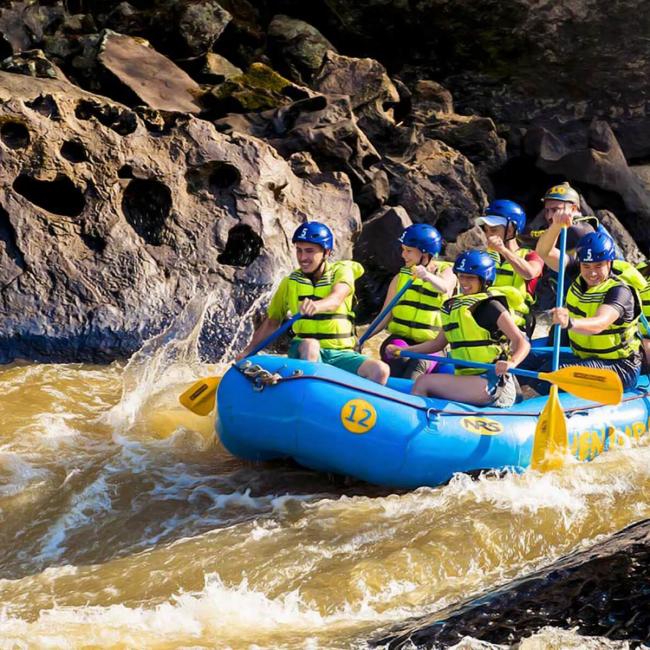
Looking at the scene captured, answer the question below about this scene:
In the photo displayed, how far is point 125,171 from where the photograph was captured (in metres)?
8.66

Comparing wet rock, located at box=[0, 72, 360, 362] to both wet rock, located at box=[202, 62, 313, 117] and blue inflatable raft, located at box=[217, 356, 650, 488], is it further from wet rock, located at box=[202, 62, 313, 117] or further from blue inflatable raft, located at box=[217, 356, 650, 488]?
blue inflatable raft, located at box=[217, 356, 650, 488]

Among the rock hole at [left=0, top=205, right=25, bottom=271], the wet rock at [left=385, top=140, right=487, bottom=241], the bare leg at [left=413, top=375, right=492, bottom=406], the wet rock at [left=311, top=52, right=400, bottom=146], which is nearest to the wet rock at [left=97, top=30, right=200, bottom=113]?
the wet rock at [left=311, top=52, right=400, bottom=146]

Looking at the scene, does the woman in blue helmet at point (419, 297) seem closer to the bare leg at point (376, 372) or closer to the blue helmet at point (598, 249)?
the bare leg at point (376, 372)

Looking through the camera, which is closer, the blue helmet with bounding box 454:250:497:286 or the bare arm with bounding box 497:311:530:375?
the bare arm with bounding box 497:311:530:375

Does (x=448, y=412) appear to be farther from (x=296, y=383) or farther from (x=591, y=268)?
(x=591, y=268)

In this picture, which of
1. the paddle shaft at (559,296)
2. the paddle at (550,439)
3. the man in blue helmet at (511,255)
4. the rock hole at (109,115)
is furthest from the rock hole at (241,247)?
the paddle at (550,439)

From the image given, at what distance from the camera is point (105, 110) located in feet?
29.2

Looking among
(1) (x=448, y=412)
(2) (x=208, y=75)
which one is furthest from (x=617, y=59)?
(1) (x=448, y=412)

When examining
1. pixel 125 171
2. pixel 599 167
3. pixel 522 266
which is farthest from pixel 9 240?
pixel 599 167

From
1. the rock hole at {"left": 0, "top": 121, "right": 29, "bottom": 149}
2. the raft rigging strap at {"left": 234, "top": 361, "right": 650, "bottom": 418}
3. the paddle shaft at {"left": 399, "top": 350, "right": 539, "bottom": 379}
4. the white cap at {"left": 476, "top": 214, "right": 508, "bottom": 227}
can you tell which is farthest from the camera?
the rock hole at {"left": 0, "top": 121, "right": 29, "bottom": 149}

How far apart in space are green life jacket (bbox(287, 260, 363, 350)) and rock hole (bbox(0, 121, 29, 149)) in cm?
331

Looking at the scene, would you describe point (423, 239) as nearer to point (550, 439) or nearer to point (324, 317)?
point (324, 317)

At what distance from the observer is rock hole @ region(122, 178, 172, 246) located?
345 inches

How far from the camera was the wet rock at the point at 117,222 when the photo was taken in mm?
8109
